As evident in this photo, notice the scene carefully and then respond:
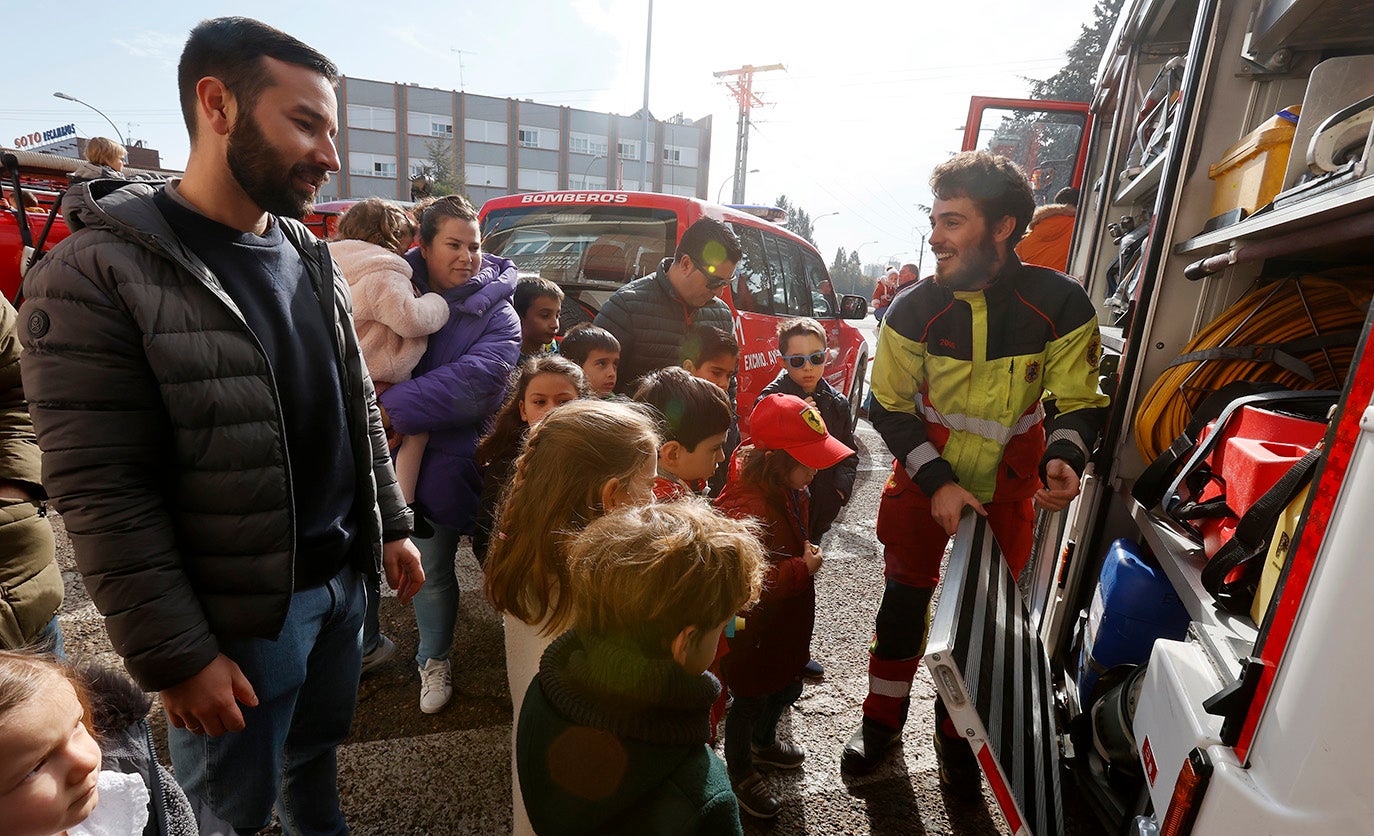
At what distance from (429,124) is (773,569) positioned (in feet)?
174

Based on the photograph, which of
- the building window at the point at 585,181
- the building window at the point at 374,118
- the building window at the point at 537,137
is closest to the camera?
the building window at the point at 374,118

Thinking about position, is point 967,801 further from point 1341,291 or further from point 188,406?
point 188,406

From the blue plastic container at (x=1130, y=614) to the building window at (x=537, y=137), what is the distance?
5372 centimetres

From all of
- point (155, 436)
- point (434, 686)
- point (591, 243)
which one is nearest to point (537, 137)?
point (591, 243)

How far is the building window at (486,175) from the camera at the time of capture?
159 feet

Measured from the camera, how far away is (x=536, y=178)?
50500 mm

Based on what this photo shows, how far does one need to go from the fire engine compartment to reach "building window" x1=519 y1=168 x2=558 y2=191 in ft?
169

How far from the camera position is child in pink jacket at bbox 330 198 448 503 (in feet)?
7.89

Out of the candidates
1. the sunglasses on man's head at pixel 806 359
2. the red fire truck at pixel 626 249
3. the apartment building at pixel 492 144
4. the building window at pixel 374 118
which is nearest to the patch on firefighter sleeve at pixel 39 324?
the sunglasses on man's head at pixel 806 359

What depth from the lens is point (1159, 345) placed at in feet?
7.39

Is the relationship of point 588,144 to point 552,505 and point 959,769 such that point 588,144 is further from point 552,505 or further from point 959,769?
point 552,505

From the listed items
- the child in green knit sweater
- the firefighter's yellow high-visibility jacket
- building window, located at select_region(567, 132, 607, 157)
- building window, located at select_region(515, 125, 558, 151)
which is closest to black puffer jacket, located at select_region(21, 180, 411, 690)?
the child in green knit sweater

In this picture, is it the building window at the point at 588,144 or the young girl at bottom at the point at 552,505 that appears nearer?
the young girl at bottom at the point at 552,505

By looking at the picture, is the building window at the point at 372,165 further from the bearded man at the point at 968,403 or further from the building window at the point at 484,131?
the bearded man at the point at 968,403
